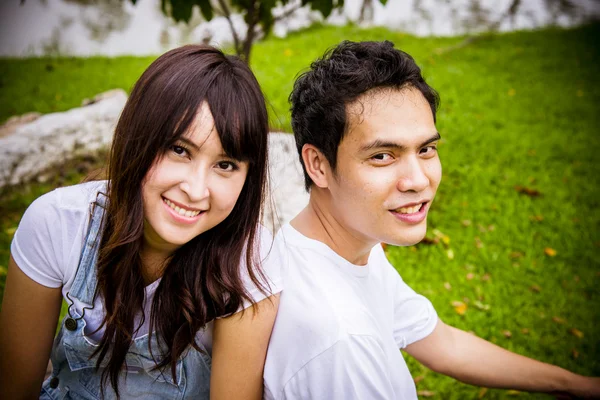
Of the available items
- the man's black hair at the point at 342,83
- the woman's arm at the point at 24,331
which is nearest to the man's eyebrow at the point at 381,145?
the man's black hair at the point at 342,83

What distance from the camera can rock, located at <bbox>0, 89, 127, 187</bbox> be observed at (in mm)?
4762

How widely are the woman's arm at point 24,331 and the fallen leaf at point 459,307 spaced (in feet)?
9.84

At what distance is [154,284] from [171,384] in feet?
1.48

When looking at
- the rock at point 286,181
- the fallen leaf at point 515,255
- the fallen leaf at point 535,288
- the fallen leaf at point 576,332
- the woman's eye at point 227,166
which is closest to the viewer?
the woman's eye at point 227,166

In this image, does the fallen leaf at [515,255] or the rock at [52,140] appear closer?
the fallen leaf at [515,255]

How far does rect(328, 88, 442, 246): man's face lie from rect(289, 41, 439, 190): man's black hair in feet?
0.14

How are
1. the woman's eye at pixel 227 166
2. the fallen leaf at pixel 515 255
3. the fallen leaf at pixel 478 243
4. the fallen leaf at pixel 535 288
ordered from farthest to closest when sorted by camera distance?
the fallen leaf at pixel 478 243 → the fallen leaf at pixel 515 255 → the fallen leaf at pixel 535 288 → the woman's eye at pixel 227 166

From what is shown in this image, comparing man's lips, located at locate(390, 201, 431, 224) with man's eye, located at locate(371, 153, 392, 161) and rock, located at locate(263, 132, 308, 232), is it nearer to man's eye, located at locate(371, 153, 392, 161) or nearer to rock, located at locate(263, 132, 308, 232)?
man's eye, located at locate(371, 153, 392, 161)

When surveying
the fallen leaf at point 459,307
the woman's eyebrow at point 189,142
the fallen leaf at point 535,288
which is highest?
the woman's eyebrow at point 189,142

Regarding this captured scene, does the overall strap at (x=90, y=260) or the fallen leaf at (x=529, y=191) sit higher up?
the overall strap at (x=90, y=260)

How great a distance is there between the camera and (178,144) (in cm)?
174

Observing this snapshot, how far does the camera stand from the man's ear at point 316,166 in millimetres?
2051

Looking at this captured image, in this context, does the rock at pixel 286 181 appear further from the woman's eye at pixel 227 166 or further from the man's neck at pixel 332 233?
the woman's eye at pixel 227 166

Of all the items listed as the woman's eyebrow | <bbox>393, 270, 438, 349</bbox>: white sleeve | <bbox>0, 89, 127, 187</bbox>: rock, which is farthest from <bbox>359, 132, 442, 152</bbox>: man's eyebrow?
<bbox>0, 89, 127, 187</bbox>: rock
